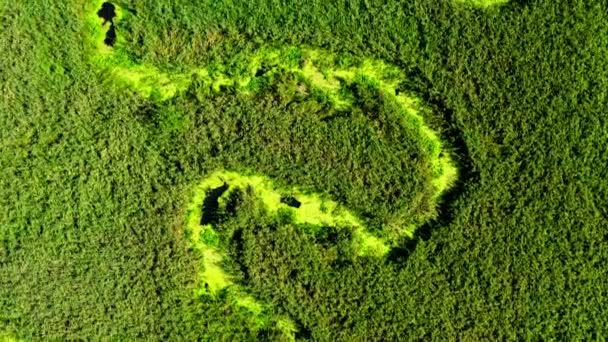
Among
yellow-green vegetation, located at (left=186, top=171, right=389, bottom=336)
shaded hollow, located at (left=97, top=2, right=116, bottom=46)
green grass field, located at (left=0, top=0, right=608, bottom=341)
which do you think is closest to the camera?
green grass field, located at (left=0, top=0, right=608, bottom=341)

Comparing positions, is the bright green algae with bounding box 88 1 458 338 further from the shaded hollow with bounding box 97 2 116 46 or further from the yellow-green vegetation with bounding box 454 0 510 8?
the yellow-green vegetation with bounding box 454 0 510 8

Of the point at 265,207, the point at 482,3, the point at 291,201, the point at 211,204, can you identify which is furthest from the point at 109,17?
the point at 482,3

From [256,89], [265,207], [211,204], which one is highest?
[256,89]

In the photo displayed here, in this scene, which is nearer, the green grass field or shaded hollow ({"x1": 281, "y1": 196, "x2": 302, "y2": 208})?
the green grass field

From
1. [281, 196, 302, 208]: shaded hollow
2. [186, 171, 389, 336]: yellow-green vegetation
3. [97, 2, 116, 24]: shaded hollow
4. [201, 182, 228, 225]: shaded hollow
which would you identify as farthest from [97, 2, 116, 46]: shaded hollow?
[281, 196, 302, 208]: shaded hollow

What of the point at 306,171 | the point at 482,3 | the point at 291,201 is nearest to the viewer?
the point at 306,171

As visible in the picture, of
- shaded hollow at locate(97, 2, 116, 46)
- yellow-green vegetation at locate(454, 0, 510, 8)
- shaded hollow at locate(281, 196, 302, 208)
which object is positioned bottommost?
shaded hollow at locate(281, 196, 302, 208)

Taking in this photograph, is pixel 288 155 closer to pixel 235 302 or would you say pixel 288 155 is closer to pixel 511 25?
pixel 235 302

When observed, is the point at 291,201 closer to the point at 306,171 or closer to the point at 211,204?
the point at 306,171

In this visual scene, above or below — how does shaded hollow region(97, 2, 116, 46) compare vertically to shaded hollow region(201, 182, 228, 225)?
above
